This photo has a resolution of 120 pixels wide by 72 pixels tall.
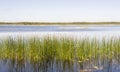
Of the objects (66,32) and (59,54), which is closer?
(59,54)

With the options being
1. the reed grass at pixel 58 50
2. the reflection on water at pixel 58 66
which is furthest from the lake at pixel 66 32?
the reflection on water at pixel 58 66

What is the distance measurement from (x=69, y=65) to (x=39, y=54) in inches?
36.1

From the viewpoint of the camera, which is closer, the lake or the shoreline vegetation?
the shoreline vegetation

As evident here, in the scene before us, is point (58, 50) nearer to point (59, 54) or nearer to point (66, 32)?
point (59, 54)

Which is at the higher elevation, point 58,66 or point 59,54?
point 59,54

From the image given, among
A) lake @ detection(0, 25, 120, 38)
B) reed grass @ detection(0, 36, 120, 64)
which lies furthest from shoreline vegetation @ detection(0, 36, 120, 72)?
lake @ detection(0, 25, 120, 38)

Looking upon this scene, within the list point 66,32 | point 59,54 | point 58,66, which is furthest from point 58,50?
point 66,32

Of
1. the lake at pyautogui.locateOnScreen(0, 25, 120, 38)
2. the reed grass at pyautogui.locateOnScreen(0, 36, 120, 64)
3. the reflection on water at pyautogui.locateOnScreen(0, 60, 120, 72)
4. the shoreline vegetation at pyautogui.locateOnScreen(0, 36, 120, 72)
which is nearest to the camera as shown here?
the reflection on water at pyautogui.locateOnScreen(0, 60, 120, 72)

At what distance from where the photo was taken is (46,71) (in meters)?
7.62

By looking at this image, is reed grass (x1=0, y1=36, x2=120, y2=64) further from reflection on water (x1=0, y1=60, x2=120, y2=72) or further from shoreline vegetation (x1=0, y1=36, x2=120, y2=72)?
reflection on water (x1=0, y1=60, x2=120, y2=72)

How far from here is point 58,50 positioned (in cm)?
825

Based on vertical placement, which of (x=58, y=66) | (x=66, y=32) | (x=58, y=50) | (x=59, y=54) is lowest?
(x=66, y=32)

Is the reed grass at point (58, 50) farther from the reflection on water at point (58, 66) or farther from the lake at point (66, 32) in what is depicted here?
the lake at point (66, 32)

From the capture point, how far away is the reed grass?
8203 mm
